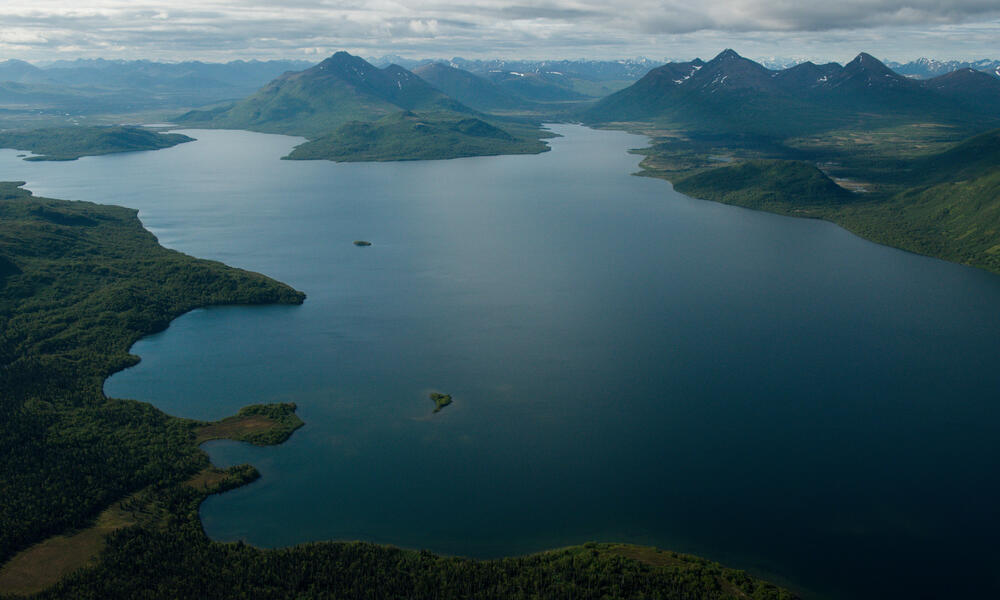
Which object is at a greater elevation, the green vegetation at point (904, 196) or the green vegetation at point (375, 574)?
the green vegetation at point (904, 196)

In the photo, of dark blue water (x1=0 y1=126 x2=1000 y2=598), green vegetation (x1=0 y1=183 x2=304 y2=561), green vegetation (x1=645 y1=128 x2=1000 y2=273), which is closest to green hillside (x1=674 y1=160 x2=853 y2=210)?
green vegetation (x1=645 y1=128 x2=1000 y2=273)

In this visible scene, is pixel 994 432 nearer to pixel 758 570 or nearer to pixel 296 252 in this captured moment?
pixel 758 570

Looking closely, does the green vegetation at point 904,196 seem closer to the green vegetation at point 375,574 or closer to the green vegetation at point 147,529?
the green vegetation at point 375,574

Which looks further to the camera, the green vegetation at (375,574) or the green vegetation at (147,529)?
the green vegetation at (147,529)

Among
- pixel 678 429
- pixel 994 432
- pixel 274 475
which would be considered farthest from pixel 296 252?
pixel 994 432

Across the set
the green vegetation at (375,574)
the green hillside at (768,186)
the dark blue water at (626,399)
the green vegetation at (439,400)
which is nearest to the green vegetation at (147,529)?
the green vegetation at (375,574)

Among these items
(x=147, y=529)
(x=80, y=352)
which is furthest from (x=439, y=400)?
(x=80, y=352)
